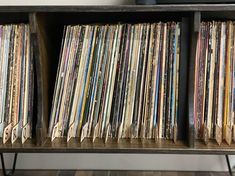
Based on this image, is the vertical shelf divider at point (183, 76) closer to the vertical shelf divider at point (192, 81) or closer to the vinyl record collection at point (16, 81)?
the vertical shelf divider at point (192, 81)

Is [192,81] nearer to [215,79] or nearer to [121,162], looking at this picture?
[215,79]

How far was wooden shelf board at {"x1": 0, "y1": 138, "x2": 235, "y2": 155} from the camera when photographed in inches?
37.1

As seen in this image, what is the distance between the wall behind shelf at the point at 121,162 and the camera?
4.36 feet

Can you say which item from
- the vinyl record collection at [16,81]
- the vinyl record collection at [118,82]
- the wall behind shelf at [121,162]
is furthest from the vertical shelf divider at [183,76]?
the vinyl record collection at [16,81]

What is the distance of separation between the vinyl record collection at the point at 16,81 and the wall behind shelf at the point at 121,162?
376 millimetres

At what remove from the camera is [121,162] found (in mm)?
1354
